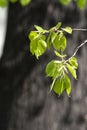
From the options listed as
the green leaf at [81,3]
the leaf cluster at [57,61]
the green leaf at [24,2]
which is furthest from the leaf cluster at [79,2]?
the leaf cluster at [57,61]

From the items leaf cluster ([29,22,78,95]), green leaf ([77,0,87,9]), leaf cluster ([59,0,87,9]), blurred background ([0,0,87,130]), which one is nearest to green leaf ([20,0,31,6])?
blurred background ([0,0,87,130])

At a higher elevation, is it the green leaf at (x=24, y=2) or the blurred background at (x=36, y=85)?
the green leaf at (x=24, y=2)

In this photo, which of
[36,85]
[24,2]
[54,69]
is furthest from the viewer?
[24,2]

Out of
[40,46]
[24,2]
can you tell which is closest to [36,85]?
[24,2]

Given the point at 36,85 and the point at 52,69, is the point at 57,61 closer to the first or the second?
the point at 52,69

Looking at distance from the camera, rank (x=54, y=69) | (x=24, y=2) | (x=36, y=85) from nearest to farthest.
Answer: (x=54, y=69)
(x=36, y=85)
(x=24, y=2)

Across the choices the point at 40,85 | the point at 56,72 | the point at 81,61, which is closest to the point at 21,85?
the point at 40,85

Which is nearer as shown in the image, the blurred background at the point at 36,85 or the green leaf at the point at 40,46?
the green leaf at the point at 40,46

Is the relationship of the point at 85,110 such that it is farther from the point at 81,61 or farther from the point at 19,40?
the point at 19,40

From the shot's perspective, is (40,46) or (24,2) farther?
(24,2)

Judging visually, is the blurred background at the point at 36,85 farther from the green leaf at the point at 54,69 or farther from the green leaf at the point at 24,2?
the green leaf at the point at 54,69
